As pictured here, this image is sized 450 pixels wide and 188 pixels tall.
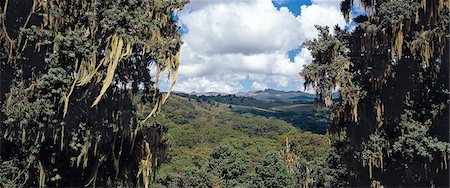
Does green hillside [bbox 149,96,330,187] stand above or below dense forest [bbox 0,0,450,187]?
below

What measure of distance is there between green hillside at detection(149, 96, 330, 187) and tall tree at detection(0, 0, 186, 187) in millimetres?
1689

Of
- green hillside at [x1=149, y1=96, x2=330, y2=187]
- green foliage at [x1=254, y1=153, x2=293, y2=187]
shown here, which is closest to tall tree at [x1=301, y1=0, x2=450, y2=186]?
green hillside at [x1=149, y1=96, x2=330, y2=187]

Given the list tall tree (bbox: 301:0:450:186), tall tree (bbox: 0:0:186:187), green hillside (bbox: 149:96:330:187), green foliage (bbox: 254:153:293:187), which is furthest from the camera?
green hillside (bbox: 149:96:330:187)

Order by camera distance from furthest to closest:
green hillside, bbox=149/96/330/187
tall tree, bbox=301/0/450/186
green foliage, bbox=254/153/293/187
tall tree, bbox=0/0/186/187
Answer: green hillside, bbox=149/96/330/187 < green foliage, bbox=254/153/293/187 < tall tree, bbox=301/0/450/186 < tall tree, bbox=0/0/186/187

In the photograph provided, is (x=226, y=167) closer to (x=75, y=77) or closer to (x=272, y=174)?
(x=272, y=174)

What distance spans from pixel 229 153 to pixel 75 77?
23884 mm

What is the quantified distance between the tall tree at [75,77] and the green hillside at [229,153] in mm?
1689

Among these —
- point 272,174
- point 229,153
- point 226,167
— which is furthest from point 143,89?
point 272,174

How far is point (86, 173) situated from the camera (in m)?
9.81

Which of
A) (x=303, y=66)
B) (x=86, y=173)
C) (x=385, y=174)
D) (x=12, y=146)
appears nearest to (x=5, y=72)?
(x=12, y=146)

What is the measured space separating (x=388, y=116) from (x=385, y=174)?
6.80 ft

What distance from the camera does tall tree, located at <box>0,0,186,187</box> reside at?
8250 mm

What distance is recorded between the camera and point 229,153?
3155cm

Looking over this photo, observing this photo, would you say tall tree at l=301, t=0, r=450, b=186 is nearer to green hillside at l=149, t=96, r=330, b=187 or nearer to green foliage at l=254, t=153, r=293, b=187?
green hillside at l=149, t=96, r=330, b=187
